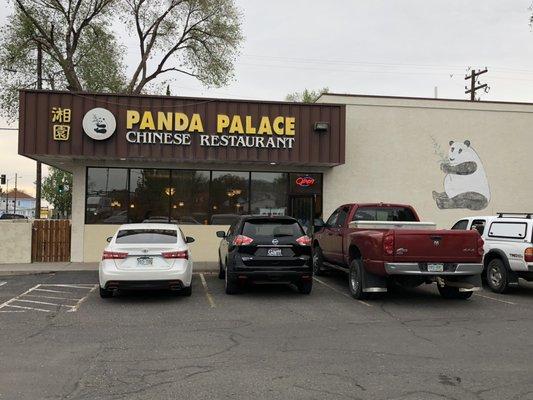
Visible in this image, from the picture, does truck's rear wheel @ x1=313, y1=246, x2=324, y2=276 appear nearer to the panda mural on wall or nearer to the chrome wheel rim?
the chrome wheel rim

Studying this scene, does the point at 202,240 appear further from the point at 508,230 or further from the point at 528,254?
the point at 528,254

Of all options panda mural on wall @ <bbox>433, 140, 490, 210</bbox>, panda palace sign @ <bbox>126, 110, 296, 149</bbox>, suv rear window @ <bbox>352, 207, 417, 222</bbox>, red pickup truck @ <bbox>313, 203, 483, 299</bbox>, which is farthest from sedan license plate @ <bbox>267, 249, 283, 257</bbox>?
panda mural on wall @ <bbox>433, 140, 490, 210</bbox>

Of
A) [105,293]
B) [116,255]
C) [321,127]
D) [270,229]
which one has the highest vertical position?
[321,127]

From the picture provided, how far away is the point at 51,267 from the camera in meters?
15.2

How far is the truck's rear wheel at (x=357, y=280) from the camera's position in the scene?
10273mm

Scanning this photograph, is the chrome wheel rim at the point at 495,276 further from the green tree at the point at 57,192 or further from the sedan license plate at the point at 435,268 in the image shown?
the green tree at the point at 57,192

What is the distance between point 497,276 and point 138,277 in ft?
26.1

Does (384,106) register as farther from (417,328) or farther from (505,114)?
(417,328)

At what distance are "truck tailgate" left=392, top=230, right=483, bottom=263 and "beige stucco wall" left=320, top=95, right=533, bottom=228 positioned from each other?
8444 mm

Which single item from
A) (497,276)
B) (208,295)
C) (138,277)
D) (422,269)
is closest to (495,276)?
(497,276)

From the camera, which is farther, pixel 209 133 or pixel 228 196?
pixel 228 196

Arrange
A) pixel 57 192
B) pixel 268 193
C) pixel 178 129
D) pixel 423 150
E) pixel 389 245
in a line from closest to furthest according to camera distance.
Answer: pixel 389 245
pixel 178 129
pixel 268 193
pixel 423 150
pixel 57 192

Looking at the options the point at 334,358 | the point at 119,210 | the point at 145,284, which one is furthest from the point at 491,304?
the point at 119,210

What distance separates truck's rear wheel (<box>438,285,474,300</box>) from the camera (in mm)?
10836
